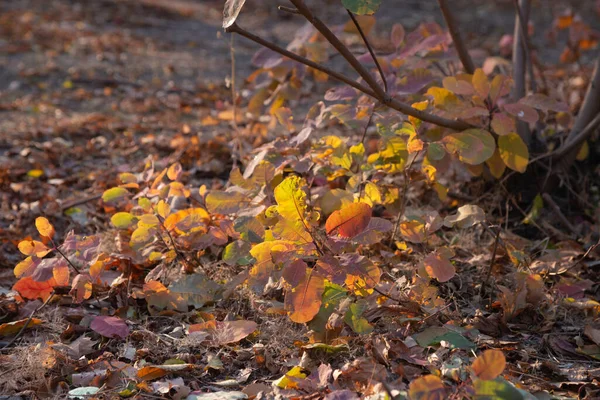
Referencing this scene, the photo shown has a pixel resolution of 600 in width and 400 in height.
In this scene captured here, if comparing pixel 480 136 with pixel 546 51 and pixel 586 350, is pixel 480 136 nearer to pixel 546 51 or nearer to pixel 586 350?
pixel 586 350

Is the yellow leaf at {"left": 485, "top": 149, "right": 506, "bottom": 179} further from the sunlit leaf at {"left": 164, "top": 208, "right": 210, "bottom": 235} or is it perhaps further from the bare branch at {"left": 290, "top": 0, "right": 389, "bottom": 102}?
the sunlit leaf at {"left": 164, "top": 208, "right": 210, "bottom": 235}

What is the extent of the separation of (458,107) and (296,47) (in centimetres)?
77

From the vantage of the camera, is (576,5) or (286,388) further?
(576,5)

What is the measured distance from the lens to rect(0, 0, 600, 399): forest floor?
158 cm

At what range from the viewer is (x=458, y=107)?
6.72 ft

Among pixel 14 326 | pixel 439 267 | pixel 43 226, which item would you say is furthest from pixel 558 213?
pixel 14 326

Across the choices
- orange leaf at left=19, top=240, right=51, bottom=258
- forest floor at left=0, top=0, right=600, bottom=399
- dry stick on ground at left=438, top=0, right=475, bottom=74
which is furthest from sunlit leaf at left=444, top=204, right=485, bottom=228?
orange leaf at left=19, top=240, right=51, bottom=258

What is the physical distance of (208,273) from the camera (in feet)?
6.74

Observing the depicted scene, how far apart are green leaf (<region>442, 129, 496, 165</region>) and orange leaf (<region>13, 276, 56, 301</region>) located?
1.26 m

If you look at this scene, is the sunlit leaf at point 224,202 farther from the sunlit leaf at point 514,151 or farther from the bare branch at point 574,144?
the bare branch at point 574,144

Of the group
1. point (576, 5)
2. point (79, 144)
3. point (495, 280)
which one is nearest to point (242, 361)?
point (495, 280)

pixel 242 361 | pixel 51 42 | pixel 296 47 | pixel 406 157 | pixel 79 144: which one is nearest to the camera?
pixel 242 361

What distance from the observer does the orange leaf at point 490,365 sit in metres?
1.26

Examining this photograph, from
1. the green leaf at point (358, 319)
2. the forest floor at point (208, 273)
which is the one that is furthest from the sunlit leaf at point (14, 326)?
the green leaf at point (358, 319)
